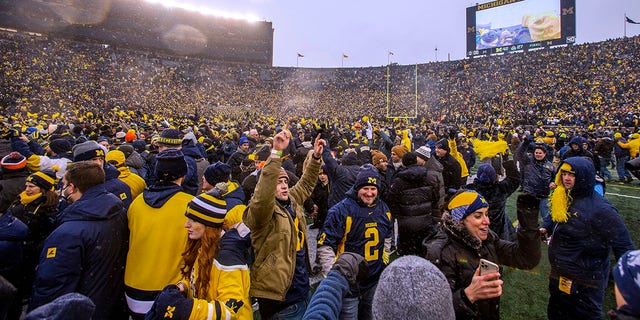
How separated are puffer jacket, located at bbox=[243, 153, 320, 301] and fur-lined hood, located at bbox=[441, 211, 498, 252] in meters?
1.11

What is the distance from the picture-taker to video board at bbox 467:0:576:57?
34.6m

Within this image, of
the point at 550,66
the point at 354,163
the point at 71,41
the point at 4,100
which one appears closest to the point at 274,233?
the point at 354,163

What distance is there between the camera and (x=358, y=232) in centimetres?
306

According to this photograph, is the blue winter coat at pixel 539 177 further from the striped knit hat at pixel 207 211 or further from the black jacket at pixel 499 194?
the striped knit hat at pixel 207 211

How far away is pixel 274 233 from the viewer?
2357mm

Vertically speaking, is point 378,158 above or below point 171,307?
above

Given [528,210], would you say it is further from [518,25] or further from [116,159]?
[518,25]

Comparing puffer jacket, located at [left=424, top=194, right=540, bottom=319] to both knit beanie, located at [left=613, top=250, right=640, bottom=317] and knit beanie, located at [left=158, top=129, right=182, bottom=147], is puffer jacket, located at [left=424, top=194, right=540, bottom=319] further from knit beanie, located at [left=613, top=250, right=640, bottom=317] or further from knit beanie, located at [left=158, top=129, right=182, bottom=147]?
knit beanie, located at [left=158, top=129, right=182, bottom=147]

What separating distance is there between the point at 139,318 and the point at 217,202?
1141mm

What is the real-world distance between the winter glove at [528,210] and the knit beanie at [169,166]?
7.56 ft

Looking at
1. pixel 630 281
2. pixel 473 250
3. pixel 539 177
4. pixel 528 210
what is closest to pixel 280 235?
pixel 473 250

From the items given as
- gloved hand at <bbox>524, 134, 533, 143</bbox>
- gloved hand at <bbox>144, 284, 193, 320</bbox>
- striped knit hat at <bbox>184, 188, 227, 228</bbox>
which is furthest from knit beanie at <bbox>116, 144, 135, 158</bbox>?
gloved hand at <bbox>524, 134, 533, 143</bbox>

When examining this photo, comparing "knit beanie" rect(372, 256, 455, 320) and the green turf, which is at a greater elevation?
"knit beanie" rect(372, 256, 455, 320)

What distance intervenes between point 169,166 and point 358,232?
1.69m
